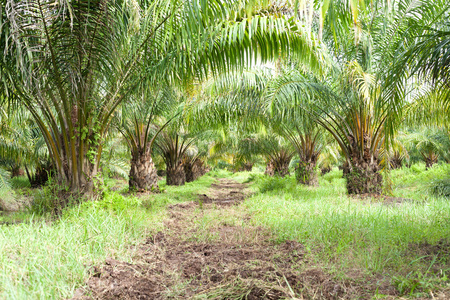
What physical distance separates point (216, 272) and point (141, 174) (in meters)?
7.31

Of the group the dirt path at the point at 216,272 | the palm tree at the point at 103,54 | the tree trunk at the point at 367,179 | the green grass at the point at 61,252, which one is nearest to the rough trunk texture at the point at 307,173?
the tree trunk at the point at 367,179

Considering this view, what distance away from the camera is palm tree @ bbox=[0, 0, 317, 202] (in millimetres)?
4008

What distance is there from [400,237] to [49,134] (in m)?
5.19

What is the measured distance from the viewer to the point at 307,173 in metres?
11.4

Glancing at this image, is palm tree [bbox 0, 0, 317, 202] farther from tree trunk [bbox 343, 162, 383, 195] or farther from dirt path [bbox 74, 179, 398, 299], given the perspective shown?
tree trunk [bbox 343, 162, 383, 195]

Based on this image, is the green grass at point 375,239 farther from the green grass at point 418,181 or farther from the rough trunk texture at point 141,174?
the rough trunk texture at point 141,174

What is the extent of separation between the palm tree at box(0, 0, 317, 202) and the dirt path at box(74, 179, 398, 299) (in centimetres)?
228

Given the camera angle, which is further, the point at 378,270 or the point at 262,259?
the point at 262,259

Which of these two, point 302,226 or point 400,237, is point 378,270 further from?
point 302,226

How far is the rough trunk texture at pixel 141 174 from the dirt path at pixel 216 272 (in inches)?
227

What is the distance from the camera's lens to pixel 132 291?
7.50 ft

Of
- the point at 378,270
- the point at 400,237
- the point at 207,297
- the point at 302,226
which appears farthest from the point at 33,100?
the point at 400,237

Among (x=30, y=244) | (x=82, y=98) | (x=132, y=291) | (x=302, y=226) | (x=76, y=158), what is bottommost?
(x=302, y=226)

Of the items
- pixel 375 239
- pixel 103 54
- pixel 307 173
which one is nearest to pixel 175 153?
pixel 307 173
